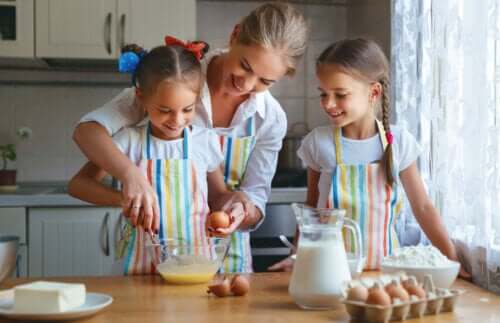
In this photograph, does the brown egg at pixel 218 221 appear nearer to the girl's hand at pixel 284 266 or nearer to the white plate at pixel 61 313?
the girl's hand at pixel 284 266

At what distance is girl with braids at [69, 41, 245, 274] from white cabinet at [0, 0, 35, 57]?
54.7 inches

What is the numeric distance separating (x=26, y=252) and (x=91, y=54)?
85 centimetres

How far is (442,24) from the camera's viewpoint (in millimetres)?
1934

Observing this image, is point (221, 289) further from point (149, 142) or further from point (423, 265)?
point (149, 142)

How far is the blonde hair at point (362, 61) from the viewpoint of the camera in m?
1.70

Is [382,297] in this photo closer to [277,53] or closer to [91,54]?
[277,53]

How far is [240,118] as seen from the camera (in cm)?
184

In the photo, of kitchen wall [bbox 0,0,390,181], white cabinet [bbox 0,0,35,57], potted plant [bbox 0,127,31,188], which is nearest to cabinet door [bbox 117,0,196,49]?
kitchen wall [bbox 0,0,390,181]

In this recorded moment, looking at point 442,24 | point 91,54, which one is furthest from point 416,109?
point 91,54

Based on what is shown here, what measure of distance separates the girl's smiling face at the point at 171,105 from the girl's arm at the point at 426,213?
1.79 feet

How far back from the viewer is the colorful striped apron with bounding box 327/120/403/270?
1708 millimetres

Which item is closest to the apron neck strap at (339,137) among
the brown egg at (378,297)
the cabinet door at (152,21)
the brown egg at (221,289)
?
the brown egg at (221,289)

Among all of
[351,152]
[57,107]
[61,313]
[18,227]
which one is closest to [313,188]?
[351,152]

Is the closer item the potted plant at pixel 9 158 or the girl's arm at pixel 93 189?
the girl's arm at pixel 93 189
